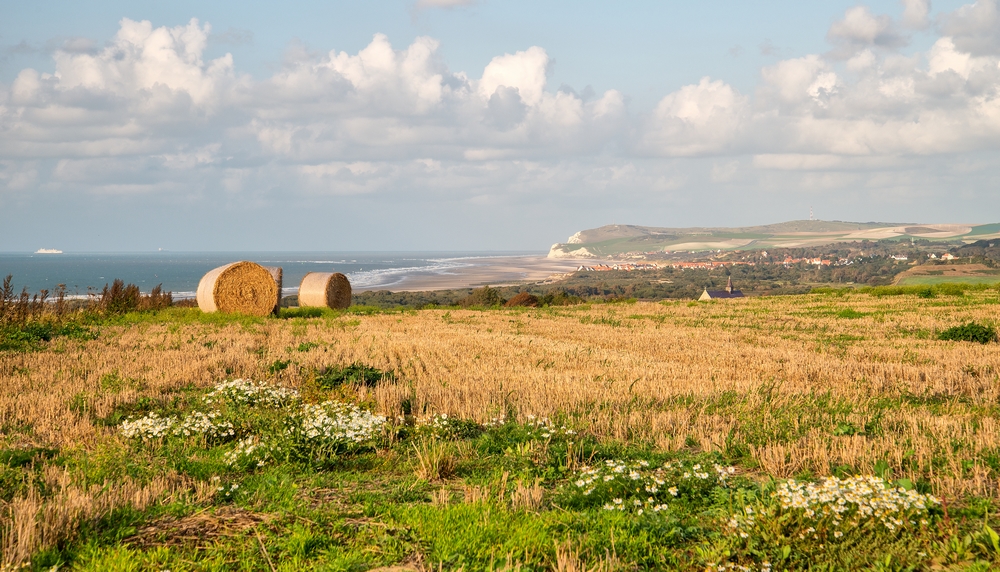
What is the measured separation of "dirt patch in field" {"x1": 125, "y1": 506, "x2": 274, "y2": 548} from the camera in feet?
16.5

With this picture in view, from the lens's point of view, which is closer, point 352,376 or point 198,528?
point 198,528

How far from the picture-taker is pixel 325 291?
32.4m

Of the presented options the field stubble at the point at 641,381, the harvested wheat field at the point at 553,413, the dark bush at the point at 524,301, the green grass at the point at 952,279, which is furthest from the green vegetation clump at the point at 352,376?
the green grass at the point at 952,279

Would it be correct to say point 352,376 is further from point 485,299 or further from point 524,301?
point 485,299

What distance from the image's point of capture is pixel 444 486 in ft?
21.0

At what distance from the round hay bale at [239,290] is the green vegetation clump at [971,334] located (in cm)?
2292

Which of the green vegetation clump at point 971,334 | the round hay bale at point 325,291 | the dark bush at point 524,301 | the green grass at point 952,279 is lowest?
the green grass at point 952,279

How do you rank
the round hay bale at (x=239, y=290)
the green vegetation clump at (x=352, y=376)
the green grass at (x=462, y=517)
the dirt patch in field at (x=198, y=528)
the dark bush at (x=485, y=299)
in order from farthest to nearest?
the dark bush at (x=485, y=299) → the round hay bale at (x=239, y=290) → the green vegetation clump at (x=352, y=376) → the dirt patch in field at (x=198, y=528) → the green grass at (x=462, y=517)

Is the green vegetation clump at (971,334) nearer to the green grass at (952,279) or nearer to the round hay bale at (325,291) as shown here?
the round hay bale at (325,291)

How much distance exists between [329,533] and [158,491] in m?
1.72

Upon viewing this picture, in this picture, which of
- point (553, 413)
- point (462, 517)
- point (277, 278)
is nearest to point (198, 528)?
point (462, 517)

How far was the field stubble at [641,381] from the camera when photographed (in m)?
7.62

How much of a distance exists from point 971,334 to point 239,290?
2425 cm

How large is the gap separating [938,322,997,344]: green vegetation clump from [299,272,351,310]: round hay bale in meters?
24.5
